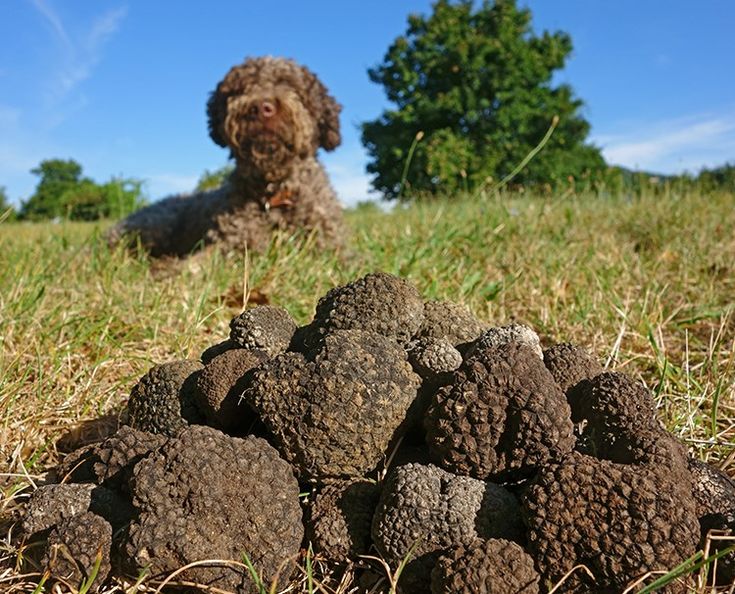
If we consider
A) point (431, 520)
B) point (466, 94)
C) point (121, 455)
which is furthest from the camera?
point (466, 94)

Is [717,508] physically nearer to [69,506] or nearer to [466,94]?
[69,506]

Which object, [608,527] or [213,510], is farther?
[213,510]

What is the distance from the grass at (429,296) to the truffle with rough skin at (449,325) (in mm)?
802

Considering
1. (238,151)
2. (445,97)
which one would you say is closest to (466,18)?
(445,97)

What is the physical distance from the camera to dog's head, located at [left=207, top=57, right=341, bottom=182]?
569 centimetres

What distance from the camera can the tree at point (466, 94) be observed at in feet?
84.5

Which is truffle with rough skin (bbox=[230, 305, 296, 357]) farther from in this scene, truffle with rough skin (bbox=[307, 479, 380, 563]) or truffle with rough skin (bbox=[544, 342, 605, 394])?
truffle with rough skin (bbox=[544, 342, 605, 394])

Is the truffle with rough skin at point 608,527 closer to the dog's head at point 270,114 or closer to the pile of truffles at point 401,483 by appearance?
the pile of truffles at point 401,483

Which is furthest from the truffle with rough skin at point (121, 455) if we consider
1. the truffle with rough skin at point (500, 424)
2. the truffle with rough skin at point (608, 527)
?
the truffle with rough skin at point (608, 527)

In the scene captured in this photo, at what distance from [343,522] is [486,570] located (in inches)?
16.8

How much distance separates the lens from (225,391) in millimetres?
1865

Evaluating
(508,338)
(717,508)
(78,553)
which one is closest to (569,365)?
(508,338)

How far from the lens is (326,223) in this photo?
5.90 metres

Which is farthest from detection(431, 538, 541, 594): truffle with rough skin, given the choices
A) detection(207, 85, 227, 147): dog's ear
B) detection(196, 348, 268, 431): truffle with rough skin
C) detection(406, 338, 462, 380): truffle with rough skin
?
detection(207, 85, 227, 147): dog's ear
